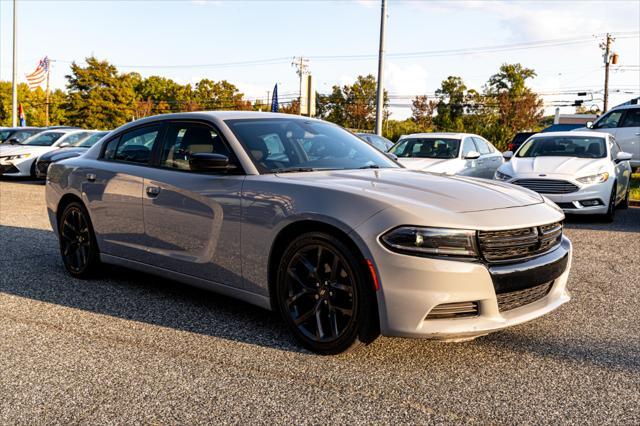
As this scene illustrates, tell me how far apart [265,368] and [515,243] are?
159 centimetres

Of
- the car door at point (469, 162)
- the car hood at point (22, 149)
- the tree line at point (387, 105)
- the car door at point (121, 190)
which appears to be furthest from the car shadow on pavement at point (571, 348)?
the tree line at point (387, 105)

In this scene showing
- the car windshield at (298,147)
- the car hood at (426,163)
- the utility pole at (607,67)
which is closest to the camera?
the car windshield at (298,147)

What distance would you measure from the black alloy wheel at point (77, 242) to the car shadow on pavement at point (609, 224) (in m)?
7.28

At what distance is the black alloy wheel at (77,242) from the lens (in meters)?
5.71

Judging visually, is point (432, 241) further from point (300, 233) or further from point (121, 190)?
point (121, 190)

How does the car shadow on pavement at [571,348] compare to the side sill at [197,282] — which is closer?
the car shadow on pavement at [571,348]

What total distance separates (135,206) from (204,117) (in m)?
0.92

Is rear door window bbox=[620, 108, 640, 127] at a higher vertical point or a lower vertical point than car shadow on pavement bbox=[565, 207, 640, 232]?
higher

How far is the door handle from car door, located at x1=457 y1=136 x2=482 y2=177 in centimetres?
864

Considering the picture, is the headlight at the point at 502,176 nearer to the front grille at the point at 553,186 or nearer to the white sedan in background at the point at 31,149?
the front grille at the point at 553,186

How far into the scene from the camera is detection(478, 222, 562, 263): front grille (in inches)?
140

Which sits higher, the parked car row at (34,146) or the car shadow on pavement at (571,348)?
the parked car row at (34,146)

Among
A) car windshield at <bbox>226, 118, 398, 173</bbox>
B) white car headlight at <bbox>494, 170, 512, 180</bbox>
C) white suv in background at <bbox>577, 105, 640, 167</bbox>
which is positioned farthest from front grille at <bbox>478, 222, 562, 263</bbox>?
white suv in background at <bbox>577, 105, 640, 167</bbox>

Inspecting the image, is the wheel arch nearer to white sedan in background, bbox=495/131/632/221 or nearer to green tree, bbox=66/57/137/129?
white sedan in background, bbox=495/131/632/221
